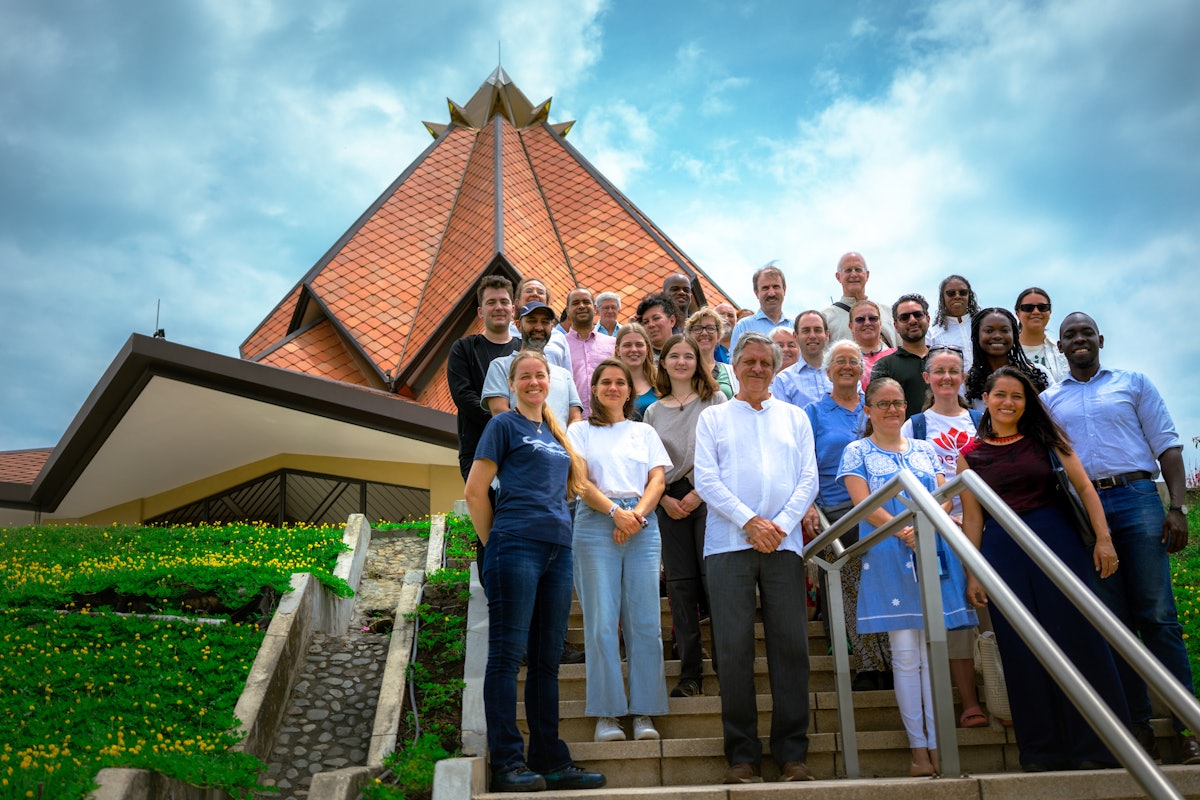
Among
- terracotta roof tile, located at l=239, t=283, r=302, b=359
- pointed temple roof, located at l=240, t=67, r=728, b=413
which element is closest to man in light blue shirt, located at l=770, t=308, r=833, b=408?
pointed temple roof, located at l=240, t=67, r=728, b=413

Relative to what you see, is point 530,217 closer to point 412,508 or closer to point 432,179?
point 432,179

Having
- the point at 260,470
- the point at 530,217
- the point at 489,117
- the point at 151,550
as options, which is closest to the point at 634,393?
the point at 151,550

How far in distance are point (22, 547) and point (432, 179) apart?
11.9 meters

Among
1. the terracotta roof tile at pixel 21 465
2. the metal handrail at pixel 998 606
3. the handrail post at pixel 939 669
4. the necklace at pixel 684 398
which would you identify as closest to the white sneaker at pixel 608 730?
the metal handrail at pixel 998 606

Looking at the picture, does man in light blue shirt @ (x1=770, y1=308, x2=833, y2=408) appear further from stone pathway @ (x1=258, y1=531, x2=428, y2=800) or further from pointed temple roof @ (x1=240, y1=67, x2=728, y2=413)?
pointed temple roof @ (x1=240, y1=67, x2=728, y2=413)

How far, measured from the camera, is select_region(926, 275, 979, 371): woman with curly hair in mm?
6387

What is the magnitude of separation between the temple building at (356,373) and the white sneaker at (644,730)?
7.75 meters

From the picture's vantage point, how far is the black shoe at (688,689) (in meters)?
4.48

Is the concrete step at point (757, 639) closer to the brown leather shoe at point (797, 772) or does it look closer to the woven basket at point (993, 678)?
the woven basket at point (993, 678)

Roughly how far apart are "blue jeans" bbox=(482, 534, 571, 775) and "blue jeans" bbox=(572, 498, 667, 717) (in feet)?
0.93

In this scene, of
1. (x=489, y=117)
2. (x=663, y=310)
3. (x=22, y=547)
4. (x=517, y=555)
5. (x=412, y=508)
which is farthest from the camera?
(x=489, y=117)

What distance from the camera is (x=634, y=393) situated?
219 inches

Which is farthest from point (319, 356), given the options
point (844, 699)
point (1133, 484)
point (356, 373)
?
point (1133, 484)

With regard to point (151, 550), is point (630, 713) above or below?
below
